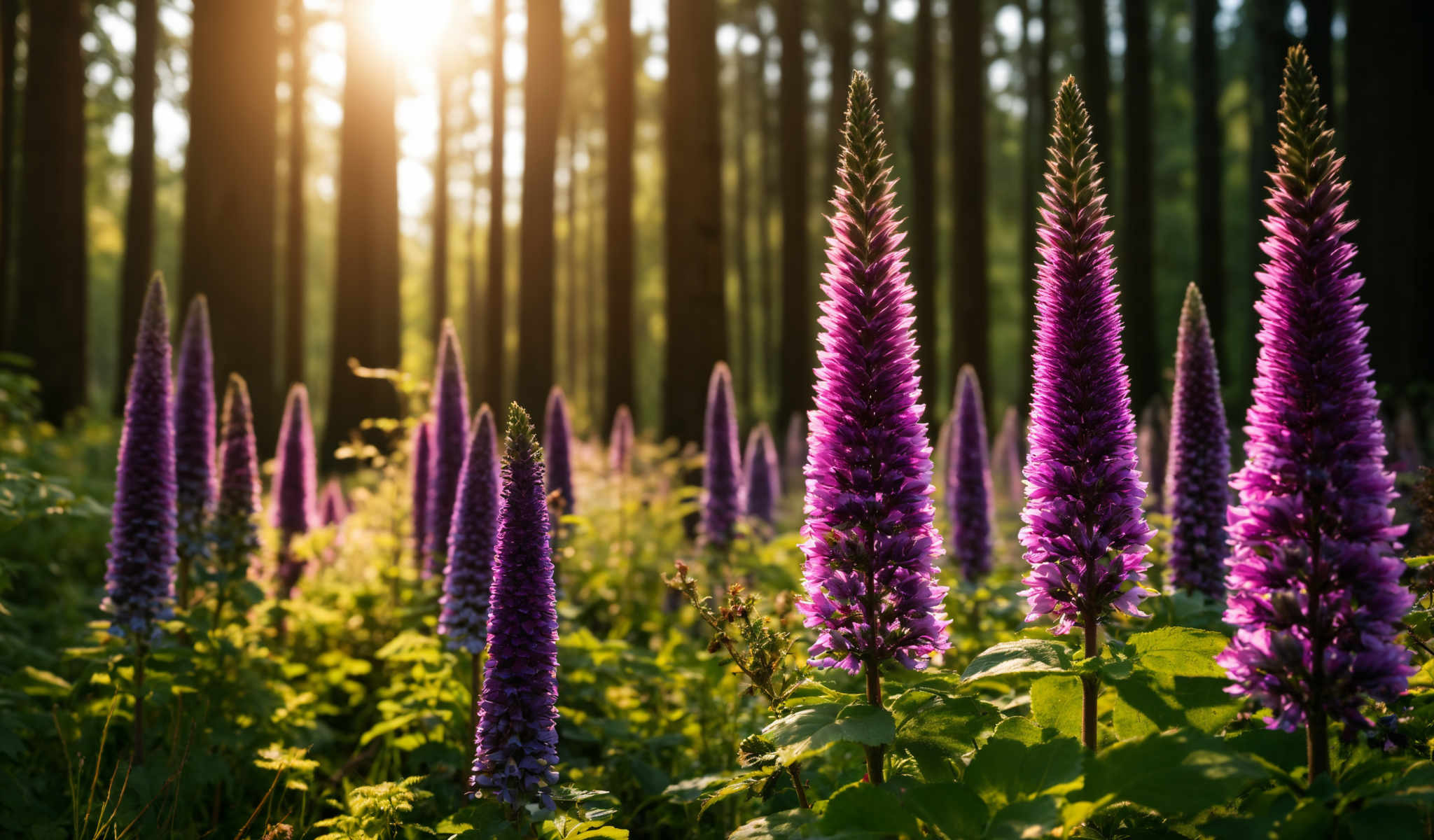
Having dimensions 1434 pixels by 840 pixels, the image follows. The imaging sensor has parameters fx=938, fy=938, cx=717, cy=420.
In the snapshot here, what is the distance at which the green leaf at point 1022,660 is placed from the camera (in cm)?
253

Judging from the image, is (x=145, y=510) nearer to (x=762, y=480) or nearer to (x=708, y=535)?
(x=708, y=535)

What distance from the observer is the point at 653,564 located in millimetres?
9438

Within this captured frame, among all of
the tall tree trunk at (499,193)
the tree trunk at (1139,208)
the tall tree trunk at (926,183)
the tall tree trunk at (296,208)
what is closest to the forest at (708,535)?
the tree trunk at (1139,208)

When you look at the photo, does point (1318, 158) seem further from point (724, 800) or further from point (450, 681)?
point (450, 681)

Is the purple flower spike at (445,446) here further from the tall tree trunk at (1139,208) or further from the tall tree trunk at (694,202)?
the tall tree trunk at (1139,208)

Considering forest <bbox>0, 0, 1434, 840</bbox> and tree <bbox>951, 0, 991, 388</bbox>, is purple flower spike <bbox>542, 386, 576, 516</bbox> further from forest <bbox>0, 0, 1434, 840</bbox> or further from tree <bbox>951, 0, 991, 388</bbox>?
tree <bbox>951, 0, 991, 388</bbox>

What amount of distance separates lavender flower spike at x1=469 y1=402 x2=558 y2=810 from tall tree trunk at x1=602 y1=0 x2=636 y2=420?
12338 millimetres

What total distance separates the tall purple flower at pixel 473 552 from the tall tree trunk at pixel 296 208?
17.8 m

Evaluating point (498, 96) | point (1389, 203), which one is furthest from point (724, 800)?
point (498, 96)

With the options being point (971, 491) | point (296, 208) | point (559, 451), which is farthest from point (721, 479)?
point (296, 208)

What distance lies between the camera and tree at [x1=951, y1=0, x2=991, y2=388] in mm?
17203

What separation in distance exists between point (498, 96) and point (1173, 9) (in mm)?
27681

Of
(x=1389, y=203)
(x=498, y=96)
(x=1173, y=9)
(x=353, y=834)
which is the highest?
(x=1173, y=9)

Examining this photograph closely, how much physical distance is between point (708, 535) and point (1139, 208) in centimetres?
1376
